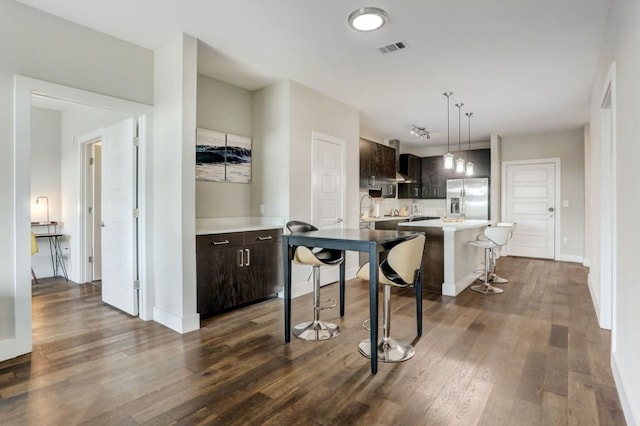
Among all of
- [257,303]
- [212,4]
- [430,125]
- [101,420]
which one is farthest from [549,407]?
[430,125]

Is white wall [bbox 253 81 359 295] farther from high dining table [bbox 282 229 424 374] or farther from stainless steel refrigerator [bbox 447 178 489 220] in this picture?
stainless steel refrigerator [bbox 447 178 489 220]

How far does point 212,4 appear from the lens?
2609mm

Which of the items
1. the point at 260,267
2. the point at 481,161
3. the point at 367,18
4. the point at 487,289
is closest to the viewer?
the point at 367,18

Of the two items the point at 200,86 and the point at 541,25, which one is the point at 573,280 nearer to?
the point at 541,25

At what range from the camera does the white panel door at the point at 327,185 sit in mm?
4602

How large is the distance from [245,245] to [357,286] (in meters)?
1.77

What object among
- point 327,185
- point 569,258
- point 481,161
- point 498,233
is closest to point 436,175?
point 481,161

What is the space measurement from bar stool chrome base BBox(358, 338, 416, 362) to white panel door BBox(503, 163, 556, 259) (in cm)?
592

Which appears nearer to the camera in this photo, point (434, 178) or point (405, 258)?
point (405, 258)

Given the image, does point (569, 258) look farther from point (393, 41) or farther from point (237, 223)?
point (237, 223)

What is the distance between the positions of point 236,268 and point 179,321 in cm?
80

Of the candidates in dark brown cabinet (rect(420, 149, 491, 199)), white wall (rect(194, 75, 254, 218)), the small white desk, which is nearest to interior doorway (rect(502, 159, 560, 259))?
dark brown cabinet (rect(420, 149, 491, 199))

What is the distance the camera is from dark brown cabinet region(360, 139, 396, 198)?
6000 millimetres

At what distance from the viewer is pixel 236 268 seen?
12.1 ft
